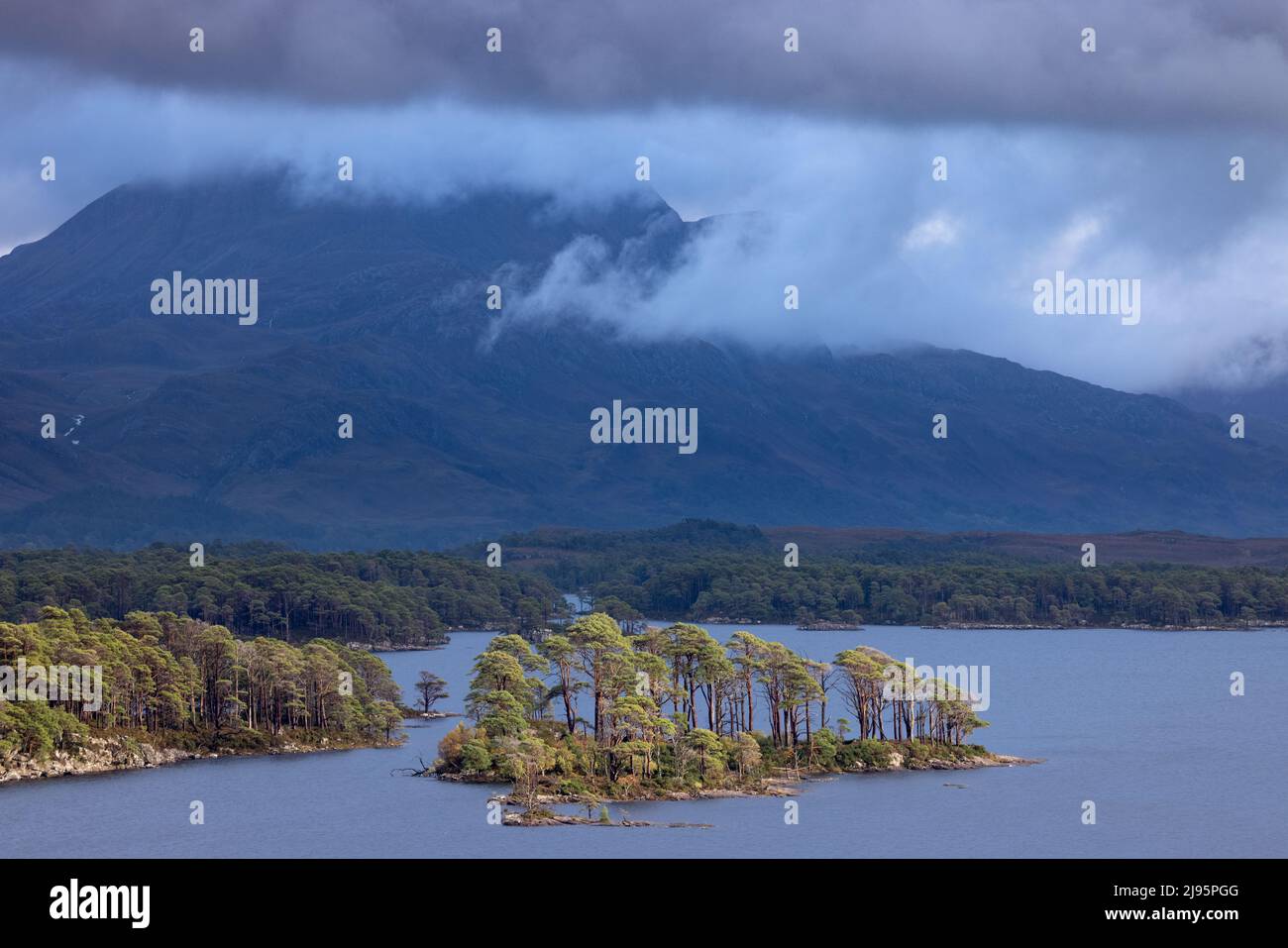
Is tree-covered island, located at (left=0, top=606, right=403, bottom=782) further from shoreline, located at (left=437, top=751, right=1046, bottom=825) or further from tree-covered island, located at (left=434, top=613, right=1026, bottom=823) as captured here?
shoreline, located at (left=437, top=751, right=1046, bottom=825)

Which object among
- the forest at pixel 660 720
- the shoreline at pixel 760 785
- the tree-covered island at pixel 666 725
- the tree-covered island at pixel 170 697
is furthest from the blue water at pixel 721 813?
the forest at pixel 660 720

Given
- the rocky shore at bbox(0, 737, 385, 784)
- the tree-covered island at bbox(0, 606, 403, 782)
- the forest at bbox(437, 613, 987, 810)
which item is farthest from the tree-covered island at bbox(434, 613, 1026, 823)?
the rocky shore at bbox(0, 737, 385, 784)

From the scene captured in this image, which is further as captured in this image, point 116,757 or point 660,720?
point 116,757

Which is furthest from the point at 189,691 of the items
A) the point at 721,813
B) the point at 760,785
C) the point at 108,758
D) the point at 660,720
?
the point at 721,813

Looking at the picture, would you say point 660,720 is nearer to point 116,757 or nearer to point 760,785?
point 760,785
